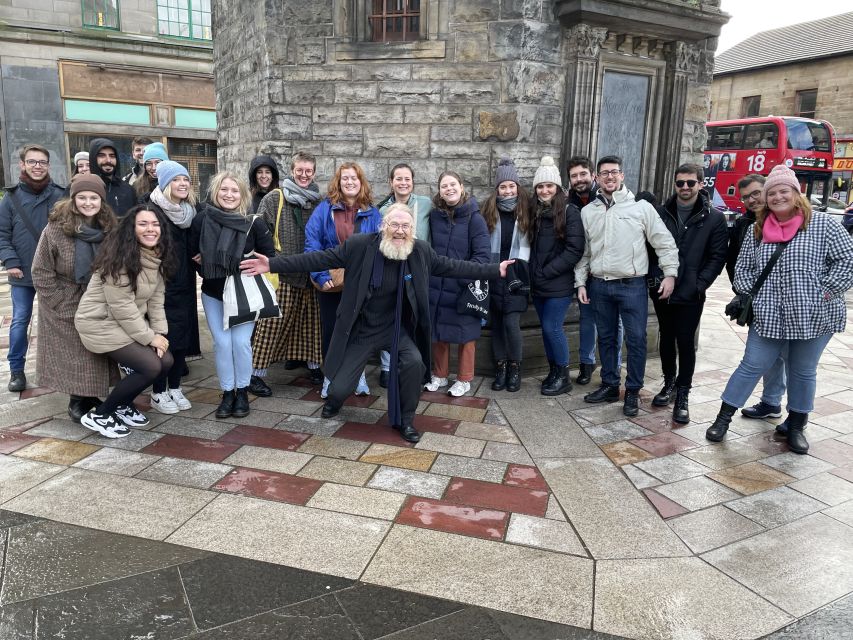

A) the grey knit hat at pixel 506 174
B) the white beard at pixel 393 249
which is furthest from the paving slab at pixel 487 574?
the grey knit hat at pixel 506 174

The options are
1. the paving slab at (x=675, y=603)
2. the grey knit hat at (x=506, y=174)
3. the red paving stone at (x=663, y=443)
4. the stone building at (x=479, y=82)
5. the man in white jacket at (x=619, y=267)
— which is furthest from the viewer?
the stone building at (x=479, y=82)

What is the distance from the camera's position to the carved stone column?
6.59 m

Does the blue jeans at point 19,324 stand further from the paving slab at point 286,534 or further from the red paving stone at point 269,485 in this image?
the paving slab at point 286,534

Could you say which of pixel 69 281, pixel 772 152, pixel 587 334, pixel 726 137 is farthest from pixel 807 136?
pixel 69 281

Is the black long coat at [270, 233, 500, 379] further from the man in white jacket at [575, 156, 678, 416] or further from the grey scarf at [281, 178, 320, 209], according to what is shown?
the man in white jacket at [575, 156, 678, 416]

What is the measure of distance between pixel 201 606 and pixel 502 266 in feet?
9.61

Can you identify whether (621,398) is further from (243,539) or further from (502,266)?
(243,539)

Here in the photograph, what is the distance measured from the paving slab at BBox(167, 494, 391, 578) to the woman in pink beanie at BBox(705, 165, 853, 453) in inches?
111

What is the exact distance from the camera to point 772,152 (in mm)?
20031

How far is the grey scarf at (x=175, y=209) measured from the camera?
14.9ft

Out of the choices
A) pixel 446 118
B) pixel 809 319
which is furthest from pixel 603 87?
pixel 809 319

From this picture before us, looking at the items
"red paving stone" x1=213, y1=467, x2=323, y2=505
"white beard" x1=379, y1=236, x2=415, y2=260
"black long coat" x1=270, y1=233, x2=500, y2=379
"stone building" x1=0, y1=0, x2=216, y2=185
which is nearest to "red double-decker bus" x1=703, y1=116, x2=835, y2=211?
"stone building" x1=0, y1=0, x2=216, y2=185

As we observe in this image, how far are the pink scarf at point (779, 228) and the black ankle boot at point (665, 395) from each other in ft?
4.95

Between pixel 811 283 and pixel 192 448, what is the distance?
4256mm
